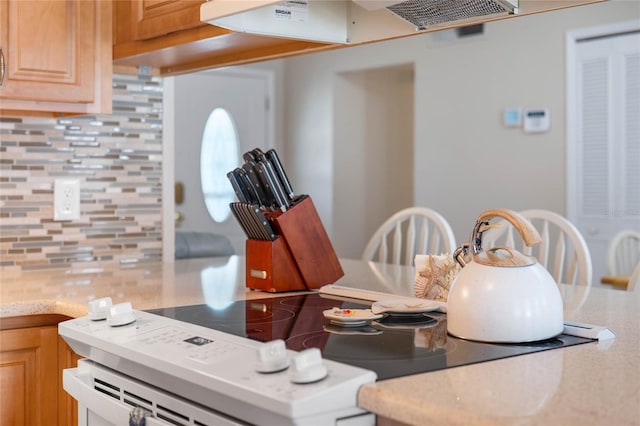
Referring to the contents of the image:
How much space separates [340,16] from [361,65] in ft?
13.9

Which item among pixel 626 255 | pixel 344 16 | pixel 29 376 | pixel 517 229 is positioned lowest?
pixel 29 376

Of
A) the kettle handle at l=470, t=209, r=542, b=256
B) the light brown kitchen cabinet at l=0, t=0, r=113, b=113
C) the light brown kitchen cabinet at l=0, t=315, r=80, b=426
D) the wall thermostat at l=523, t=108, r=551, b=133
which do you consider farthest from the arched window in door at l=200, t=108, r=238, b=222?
the kettle handle at l=470, t=209, r=542, b=256

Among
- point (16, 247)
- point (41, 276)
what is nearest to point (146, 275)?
point (41, 276)

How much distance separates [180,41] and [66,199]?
70cm

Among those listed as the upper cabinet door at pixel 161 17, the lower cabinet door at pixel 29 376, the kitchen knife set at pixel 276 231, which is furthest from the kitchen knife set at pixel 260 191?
the lower cabinet door at pixel 29 376

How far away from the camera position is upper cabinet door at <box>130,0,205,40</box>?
2096mm

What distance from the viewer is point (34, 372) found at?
1.92 metres

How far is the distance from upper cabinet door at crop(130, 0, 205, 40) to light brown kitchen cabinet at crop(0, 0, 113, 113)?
97mm

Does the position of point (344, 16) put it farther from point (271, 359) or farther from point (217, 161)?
point (217, 161)

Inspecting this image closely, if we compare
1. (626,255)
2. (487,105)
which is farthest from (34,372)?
(487,105)

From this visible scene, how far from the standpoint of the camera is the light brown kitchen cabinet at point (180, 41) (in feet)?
6.87

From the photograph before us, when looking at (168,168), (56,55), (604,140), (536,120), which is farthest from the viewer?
(536,120)

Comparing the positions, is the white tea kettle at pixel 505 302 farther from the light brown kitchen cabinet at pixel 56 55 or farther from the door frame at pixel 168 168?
the door frame at pixel 168 168

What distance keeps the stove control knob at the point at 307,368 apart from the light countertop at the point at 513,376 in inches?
2.5
